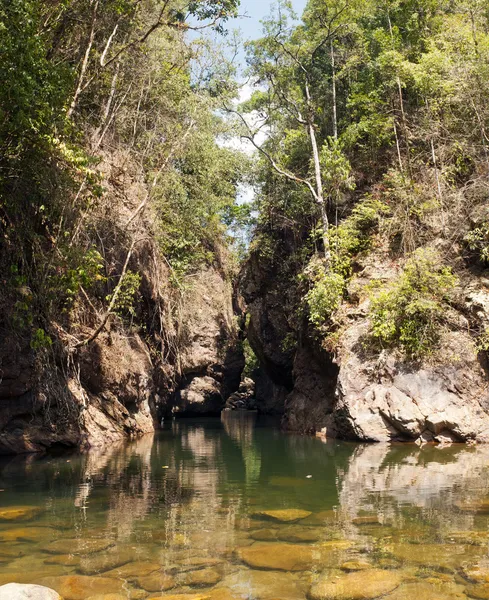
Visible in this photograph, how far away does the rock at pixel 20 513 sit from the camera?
6.36 meters

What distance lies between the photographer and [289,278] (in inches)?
898

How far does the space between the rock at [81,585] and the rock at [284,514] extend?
2276 mm

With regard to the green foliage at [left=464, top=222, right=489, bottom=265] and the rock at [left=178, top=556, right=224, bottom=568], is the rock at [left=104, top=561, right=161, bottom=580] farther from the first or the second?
the green foliage at [left=464, top=222, right=489, bottom=265]

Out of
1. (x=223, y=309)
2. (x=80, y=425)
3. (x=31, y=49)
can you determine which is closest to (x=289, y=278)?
(x=223, y=309)

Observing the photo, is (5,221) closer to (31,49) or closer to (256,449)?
(31,49)

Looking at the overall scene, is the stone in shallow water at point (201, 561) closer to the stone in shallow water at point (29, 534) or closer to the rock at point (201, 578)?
the rock at point (201, 578)

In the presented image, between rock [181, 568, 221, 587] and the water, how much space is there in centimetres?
2

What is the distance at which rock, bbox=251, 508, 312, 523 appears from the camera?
6230 millimetres

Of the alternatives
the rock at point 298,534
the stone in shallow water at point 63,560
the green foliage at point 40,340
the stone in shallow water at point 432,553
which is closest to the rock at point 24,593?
the stone in shallow water at point 63,560

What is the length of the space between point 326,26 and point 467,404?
48.2ft

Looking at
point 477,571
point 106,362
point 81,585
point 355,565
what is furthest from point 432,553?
point 106,362

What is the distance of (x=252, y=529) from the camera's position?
5836 millimetres

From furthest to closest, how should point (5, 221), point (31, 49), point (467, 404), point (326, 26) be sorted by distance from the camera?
1. point (326, 26)
2. point (467, 404)
3. point (5, 221)
4. point (31, 49)

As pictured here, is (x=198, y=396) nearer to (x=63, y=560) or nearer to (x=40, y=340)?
(x=40, y=340)
